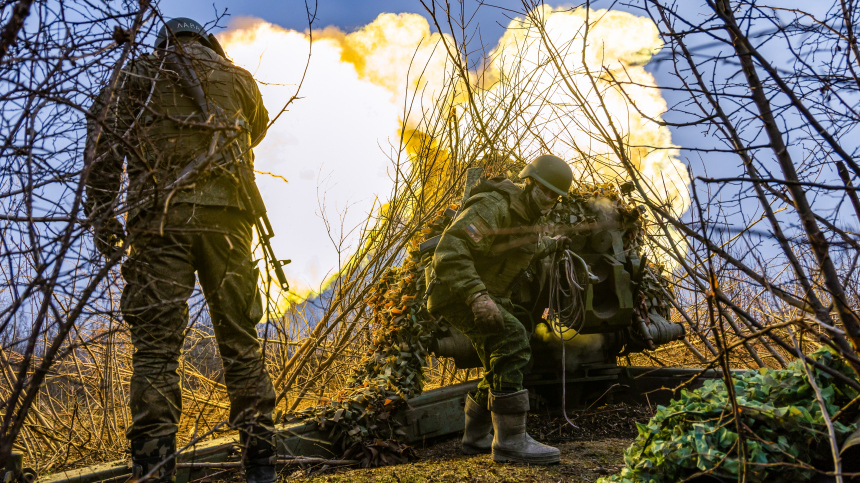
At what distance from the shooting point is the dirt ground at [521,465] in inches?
137

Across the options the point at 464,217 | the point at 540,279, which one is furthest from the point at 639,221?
the point at 464,217

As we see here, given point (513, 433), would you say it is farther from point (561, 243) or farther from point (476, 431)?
point (561, 243)

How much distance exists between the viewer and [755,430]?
7.70 ft

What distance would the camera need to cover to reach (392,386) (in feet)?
14.8

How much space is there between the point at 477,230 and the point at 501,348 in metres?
0.86

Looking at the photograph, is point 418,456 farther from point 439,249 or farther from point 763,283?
point 763,283

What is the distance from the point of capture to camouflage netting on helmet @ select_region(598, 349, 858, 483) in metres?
2.26

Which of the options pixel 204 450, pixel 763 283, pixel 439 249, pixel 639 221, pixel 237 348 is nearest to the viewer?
pixel 763 283

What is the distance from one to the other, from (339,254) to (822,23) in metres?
4.75

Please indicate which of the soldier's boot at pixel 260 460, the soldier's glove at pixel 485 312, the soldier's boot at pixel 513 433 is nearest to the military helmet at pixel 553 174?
the soldier's glove at pixel 485 312

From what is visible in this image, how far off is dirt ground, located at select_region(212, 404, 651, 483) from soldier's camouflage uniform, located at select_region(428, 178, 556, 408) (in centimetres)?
57

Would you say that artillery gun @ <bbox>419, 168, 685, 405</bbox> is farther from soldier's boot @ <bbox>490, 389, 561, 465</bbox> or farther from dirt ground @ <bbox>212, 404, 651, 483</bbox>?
soldier's boot @ <bbox>490, 389, 561, 465</bbox>

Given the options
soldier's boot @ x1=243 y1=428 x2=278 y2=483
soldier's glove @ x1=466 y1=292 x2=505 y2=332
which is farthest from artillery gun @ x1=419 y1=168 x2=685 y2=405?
soldier's boot @ x1=243 y1=428 x2=278 y2=483

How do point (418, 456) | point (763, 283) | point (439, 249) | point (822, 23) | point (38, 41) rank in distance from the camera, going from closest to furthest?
point (38, 41) → point (763, 283) → point (822, 23) → point (439, 249) → point (418, 456)
